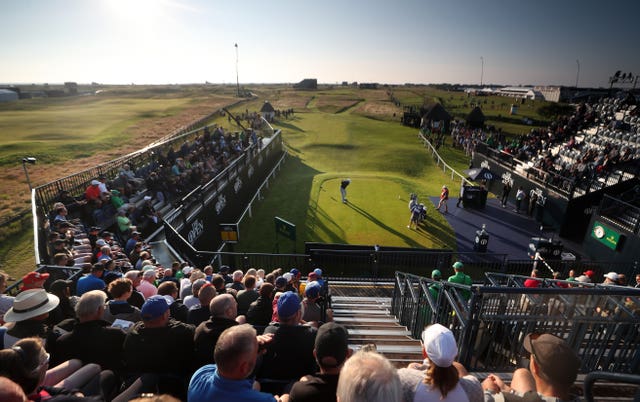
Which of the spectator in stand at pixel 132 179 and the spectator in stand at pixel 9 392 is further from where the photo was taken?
the spectator in stand at pixel 132 179

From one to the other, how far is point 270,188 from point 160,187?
9400mm

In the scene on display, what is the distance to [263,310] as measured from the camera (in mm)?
4656

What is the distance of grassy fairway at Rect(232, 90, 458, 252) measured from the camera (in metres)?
14.8

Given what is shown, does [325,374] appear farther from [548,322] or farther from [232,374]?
[548,322]

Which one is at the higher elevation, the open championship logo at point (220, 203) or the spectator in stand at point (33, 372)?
the spectator in stand at point (33, 372)

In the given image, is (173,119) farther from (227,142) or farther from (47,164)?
(227,142)

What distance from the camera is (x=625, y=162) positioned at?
16.1 meters

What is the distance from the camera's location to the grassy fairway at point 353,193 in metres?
14.8

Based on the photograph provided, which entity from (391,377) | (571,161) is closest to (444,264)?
(391,377)

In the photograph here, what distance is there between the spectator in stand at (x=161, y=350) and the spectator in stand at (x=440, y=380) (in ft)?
7.21

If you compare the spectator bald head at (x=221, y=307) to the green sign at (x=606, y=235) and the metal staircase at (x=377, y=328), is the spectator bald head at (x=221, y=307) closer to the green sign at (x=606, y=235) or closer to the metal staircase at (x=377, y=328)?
the metal staircase at (x=377, y=328)

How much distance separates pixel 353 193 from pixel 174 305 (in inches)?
638

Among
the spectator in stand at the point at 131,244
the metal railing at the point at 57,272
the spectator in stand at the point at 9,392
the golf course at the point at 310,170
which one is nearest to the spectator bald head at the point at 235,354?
the spectator in stand at the point at 9,392

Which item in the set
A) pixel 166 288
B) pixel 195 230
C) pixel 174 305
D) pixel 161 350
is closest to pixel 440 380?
pixel 161 350
